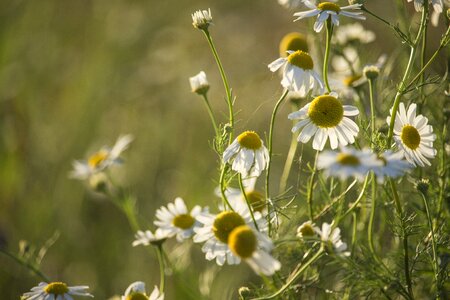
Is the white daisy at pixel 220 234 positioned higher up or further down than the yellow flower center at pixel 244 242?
further down

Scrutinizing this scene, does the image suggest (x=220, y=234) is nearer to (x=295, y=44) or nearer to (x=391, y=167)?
(x=391, y=167)

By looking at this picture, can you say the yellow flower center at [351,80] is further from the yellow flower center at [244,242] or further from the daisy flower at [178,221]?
the yellow flower center at [244,242]

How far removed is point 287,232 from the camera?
3.46ft

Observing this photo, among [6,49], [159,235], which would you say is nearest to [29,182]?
[6,49]

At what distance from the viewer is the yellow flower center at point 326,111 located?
825mm

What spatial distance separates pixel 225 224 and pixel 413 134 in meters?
0.31

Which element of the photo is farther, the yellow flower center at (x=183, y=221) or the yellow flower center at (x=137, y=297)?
the yellow flower center at (x=183, y=221)

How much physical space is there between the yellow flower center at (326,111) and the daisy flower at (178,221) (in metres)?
0.27

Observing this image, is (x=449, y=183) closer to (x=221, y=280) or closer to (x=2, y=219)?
(x=221, y=280)

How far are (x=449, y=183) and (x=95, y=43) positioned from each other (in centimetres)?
195

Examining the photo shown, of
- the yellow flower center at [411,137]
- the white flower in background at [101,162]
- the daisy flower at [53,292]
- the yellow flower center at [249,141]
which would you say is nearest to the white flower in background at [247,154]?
the yellow flower center at [249,141]

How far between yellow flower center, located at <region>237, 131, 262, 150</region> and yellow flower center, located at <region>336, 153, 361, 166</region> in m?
0.23

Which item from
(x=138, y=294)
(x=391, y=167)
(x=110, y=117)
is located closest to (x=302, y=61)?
(x=391, y=167)

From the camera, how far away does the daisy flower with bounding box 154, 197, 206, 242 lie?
1.00m
